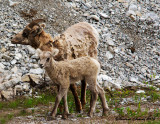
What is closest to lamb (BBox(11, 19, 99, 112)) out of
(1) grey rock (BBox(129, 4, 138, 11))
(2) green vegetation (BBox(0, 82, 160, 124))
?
(2) green vegetation (BBox(0, 82, 160, 124))

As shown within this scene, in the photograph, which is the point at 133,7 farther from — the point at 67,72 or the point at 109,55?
the point at 67,72

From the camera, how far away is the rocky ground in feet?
41.6

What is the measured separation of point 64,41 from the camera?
9078mm

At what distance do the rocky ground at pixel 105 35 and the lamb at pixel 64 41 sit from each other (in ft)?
8.83

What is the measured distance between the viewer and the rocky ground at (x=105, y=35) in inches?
499

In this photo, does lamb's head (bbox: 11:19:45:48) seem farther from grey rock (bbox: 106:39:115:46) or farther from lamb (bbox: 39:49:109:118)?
grey rock (bbox: 106:39:115:46)

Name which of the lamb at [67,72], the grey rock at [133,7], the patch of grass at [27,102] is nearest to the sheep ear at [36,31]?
the lamb at [67,72]

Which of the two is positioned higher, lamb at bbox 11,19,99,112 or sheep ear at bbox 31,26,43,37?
sheep ear at bbox 31,26,43,37

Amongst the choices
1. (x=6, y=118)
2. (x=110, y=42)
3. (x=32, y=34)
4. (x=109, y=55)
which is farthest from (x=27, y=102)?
(x=110, y=42)

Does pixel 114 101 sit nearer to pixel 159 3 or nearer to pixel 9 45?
pixel 9 45

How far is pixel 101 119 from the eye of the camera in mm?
7883

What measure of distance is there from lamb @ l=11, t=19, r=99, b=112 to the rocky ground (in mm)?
2690

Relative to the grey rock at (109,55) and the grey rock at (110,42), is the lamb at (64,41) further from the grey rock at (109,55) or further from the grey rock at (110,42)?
the grey rock at (110,42)

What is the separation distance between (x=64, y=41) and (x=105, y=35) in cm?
762
